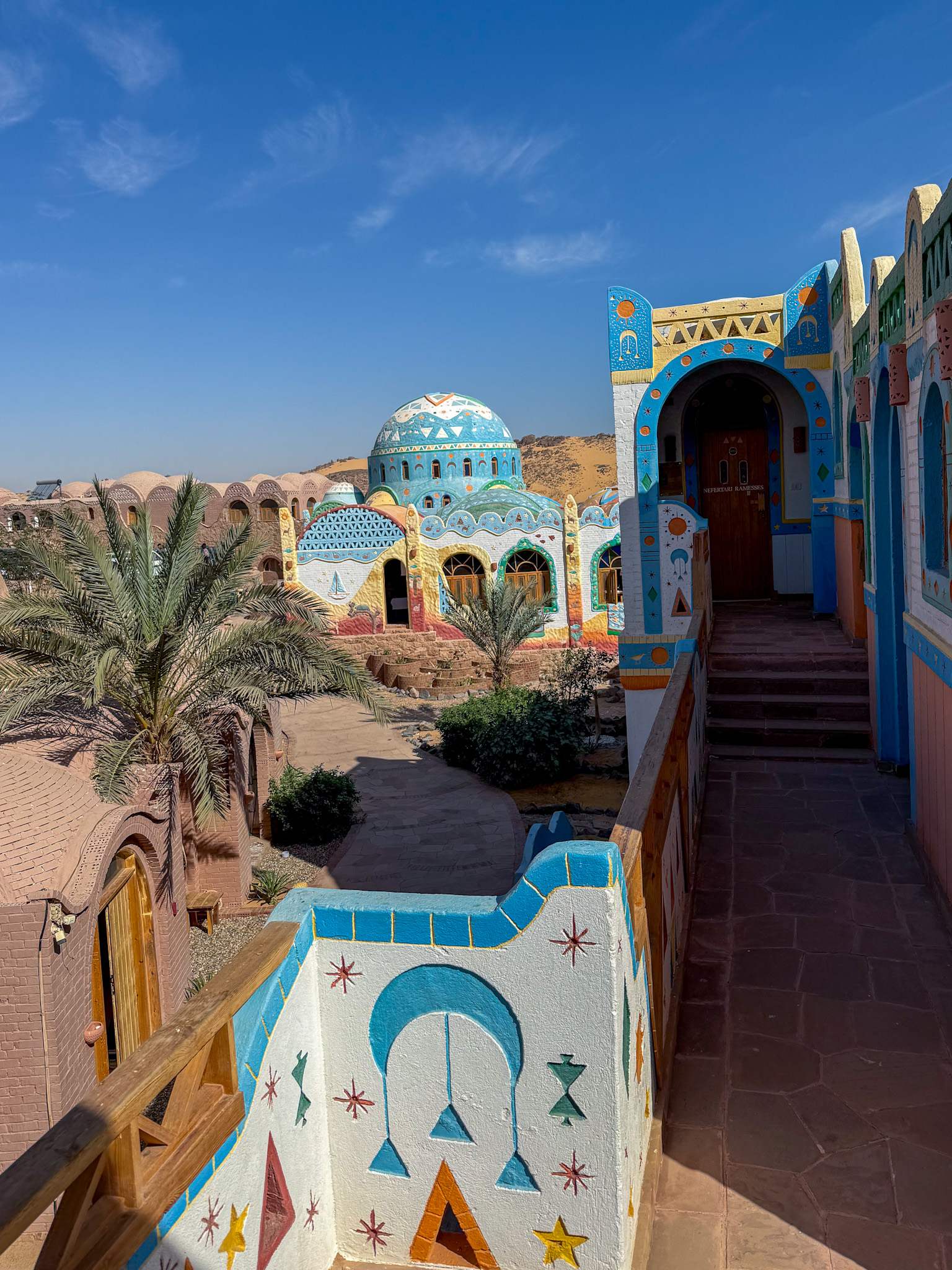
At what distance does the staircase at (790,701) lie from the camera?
26.6ft

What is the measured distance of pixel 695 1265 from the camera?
3.03 metres

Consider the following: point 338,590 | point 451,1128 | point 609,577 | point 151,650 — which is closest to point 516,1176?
point 451,1128

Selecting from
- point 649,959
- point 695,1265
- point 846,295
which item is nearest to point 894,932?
point 649,959

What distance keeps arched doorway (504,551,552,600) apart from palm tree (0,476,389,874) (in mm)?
14946

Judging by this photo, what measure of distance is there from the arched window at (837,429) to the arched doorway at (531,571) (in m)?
14.1

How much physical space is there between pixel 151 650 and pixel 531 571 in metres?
17.0

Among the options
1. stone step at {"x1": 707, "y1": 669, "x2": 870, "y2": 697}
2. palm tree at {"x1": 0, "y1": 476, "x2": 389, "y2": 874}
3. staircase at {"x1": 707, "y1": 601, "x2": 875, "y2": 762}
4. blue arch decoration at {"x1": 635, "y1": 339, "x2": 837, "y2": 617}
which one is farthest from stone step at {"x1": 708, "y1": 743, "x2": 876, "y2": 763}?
palm tree at {"x1": 0, "y1": 476, "x2": 389, "y2": 874}

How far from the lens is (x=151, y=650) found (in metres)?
9.17

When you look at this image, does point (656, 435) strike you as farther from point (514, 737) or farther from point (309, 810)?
point (309, 810)

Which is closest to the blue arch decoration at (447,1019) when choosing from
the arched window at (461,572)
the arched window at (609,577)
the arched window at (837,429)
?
the arched window at (837,429)

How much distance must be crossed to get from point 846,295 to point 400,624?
18854mm

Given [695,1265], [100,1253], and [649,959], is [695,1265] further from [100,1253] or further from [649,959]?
[100,1253]

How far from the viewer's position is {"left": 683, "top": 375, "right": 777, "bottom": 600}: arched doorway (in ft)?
39.8

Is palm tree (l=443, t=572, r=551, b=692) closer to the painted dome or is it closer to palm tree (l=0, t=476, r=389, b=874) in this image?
palm tree (l=0, t=476, r=389, b=874)
